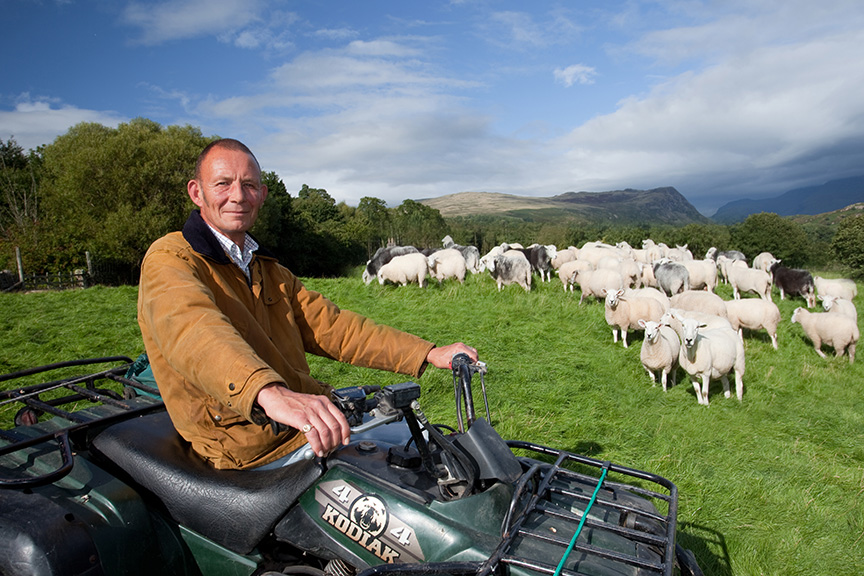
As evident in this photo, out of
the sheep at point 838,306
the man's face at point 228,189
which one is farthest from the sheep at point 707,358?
the man's face at point 228,189

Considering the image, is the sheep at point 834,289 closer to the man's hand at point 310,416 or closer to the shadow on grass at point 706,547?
the shadow on grass at point 706,547

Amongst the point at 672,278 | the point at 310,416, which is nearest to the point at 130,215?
the point at 672,278

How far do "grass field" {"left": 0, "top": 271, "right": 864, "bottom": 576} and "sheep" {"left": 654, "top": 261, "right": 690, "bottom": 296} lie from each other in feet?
12.9

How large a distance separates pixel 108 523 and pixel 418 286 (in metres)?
14.8

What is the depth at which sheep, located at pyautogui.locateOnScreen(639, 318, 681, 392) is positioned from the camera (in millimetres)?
8836

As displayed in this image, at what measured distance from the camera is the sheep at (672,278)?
17516 millimetres

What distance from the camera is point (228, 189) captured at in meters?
2.40

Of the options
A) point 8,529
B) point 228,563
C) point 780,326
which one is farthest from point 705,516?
point 780,326

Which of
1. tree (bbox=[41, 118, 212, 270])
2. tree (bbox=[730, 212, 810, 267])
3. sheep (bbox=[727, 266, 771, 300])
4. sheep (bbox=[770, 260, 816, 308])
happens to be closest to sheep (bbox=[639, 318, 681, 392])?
sheep (bbox=[727, 266, 771, 300])

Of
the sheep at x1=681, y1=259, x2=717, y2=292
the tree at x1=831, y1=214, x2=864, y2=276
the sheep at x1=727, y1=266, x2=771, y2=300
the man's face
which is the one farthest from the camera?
the tree at x1=831, y1=214, x2=864, y2=276

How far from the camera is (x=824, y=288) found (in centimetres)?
1738

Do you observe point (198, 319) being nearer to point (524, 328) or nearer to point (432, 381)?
point (432, 381)

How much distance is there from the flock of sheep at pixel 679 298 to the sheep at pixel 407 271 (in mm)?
32

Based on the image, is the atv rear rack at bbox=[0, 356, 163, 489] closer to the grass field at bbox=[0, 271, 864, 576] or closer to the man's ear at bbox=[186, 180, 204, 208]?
the man's ear at bbox=[186, 180, 204, 208]
